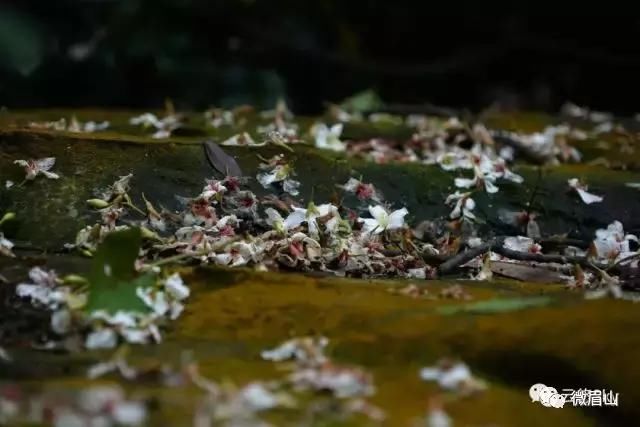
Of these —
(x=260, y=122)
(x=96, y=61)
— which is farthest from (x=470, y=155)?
(x=96, y=61)

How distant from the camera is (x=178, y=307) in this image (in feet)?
3.17

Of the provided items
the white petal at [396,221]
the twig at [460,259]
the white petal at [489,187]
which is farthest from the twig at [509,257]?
the white petal at [489,187]

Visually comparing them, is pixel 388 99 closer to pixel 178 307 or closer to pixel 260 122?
pixel 260 122

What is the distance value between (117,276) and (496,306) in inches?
16.1

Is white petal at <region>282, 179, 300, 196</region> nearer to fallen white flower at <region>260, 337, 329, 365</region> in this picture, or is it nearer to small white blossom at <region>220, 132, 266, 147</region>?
small white blossom at <region>220, 132, 266, 147</region>

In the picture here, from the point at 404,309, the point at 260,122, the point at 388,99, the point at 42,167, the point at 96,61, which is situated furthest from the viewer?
the point at 388,99

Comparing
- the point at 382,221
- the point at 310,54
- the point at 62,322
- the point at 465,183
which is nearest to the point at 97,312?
the point at 62,322

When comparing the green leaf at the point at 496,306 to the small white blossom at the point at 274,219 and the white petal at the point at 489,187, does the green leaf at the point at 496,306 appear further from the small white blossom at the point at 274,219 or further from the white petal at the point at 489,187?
the white petal at the point at 489,187

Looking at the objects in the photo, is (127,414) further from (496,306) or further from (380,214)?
(380,214)

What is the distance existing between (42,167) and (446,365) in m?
0.70

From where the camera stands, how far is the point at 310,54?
3434 mm

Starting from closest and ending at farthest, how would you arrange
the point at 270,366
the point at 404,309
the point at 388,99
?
the point at 270,366 < the point at 404,309 < the point at 388,99

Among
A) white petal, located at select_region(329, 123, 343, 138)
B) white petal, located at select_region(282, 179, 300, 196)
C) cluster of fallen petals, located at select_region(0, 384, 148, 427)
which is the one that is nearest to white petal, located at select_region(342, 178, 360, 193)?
white petal, located at select_region(282, 179, 300, 196)

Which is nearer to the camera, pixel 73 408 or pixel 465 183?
pixel 73 408
